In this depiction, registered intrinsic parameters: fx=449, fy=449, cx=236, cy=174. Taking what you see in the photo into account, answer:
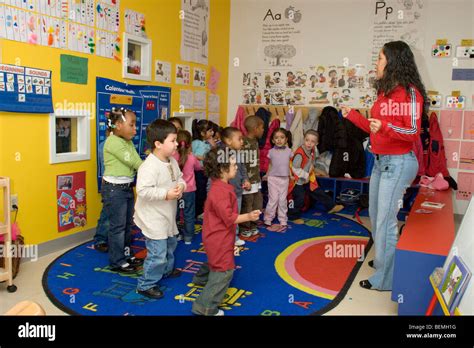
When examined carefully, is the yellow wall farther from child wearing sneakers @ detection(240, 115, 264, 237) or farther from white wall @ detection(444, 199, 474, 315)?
white wall @ detection(444, 199, 474, 315)

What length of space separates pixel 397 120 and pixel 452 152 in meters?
3.02

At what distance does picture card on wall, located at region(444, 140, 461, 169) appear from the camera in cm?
542

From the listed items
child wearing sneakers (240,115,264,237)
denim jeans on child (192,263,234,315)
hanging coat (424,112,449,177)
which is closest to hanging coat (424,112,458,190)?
hanging coat (424,112,449,177)

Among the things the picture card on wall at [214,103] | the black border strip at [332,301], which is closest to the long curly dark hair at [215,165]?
the black border strip at [332,301]

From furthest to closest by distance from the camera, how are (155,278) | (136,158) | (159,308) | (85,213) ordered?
(85,213), (136,158), (155,278), (159,308)

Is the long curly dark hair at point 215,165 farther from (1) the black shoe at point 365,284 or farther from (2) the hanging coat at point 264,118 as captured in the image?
(2) the hanging coat at point 264,118

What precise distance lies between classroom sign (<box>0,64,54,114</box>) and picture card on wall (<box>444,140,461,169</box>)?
443 centimetres

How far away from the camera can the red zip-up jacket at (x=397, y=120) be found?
2.80 meters

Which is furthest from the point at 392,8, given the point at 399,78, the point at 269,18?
the point at 399,78

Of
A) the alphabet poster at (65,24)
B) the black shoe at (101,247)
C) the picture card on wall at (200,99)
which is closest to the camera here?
the alphabet poster at (65,24)

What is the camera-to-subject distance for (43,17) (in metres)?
3.50

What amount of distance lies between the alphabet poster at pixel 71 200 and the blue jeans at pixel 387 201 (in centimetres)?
251
